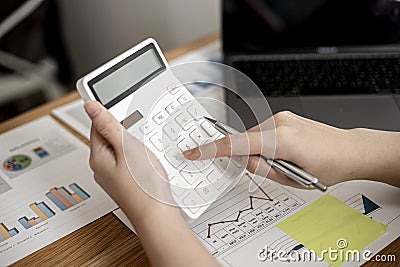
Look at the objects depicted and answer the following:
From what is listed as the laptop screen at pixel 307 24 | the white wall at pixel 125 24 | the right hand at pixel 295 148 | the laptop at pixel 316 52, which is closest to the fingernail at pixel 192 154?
the right hand at pixel 295 148

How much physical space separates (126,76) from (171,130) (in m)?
0.08

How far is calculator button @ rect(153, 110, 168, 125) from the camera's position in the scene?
2.14 ft

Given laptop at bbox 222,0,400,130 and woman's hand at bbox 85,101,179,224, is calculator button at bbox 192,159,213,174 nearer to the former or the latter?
woman's hand at bbox 85,101,179,224

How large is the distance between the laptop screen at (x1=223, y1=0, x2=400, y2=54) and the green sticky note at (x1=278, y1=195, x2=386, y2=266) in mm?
362

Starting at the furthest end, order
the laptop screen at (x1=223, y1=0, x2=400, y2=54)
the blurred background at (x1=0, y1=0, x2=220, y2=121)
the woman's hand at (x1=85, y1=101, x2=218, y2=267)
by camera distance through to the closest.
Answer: the blurred background at (x1=0, y1=0, x2=220, y2=121)
the laptop screen at (x1=223, y1=0, x2=400, y2=54)
the woman's hand at (x1=85, y1=101, x2=218, y2=267)

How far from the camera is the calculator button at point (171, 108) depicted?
0.66 m

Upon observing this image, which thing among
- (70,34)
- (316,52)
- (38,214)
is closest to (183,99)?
(38,214)

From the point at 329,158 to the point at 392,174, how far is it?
93 mm

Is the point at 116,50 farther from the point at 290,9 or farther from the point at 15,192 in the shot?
the point at 15,192

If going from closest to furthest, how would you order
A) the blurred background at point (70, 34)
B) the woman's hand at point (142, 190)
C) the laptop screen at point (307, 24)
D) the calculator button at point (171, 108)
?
the woman's hand at point (142, 190) → the calculator button at point (171, 108) → the laptop screen at point (307, 24) → the blurred background at point (70, 34)

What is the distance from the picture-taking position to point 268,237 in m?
0.64

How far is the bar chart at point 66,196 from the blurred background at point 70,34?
642mm

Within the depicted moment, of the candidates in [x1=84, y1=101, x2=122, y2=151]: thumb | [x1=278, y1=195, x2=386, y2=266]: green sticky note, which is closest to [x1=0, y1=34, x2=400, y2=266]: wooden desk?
[x1=278, y1=195, x2=386, y2=266]: green sticky note

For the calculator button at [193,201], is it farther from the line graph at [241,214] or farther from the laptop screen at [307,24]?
the laptop screen at [307,24]
